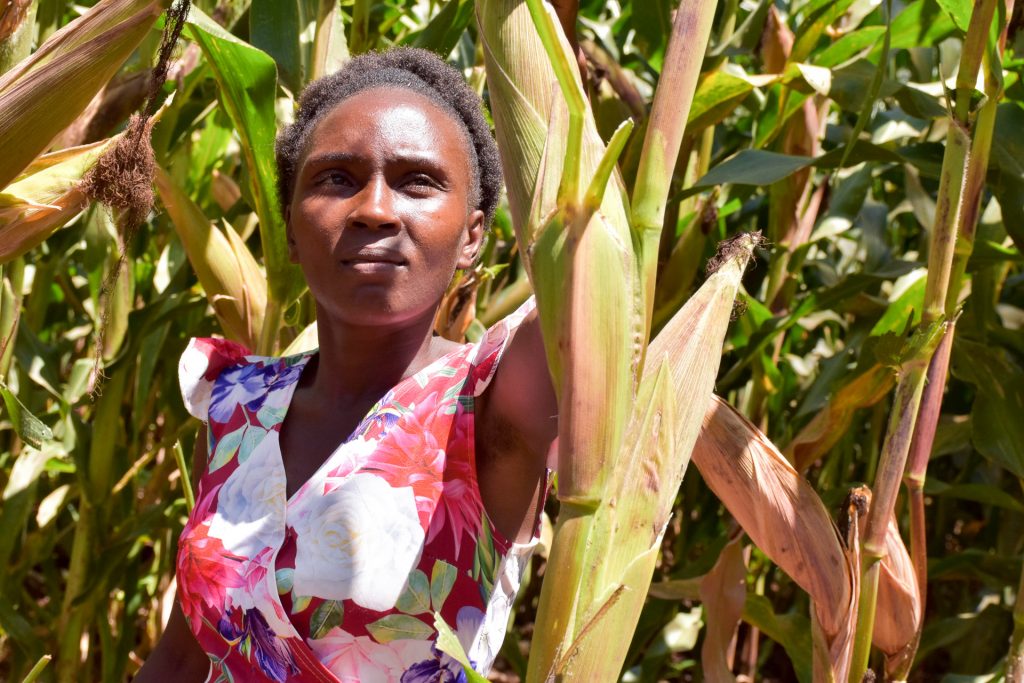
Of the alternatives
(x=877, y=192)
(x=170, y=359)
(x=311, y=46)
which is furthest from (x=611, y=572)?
(x=877, y=192)

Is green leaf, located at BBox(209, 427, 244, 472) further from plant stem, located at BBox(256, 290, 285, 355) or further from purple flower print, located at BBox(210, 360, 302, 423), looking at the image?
plant stem, located at BBox(256, 290, 285, 355)

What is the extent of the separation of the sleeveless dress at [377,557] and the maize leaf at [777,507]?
0.62ft

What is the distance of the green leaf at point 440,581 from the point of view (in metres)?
0.93

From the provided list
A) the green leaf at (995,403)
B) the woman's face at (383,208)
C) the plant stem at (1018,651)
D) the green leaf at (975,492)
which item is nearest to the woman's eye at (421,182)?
the woman's face at (383,208)

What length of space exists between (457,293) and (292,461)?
0.40 meters

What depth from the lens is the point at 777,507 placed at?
1.01 metres

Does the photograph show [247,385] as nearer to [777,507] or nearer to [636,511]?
[777,507]

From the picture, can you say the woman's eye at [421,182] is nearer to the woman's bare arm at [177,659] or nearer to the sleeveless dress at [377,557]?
the sleeveless dress at [377,557]

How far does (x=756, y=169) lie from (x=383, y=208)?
655mm

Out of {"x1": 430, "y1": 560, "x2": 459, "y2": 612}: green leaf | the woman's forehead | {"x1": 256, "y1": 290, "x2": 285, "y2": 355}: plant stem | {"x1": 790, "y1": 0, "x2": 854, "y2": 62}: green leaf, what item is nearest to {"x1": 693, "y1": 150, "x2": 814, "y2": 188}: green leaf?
{"x1": 790, "y1": 0, "x2": 854, "y2": 62}: green leaf

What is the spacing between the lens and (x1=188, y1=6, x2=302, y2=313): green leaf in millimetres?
1247

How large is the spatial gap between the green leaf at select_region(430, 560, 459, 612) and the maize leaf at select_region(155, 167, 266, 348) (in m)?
0.63

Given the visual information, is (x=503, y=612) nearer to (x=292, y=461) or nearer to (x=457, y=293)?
(x=292, y=461)

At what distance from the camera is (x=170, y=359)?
192cm
